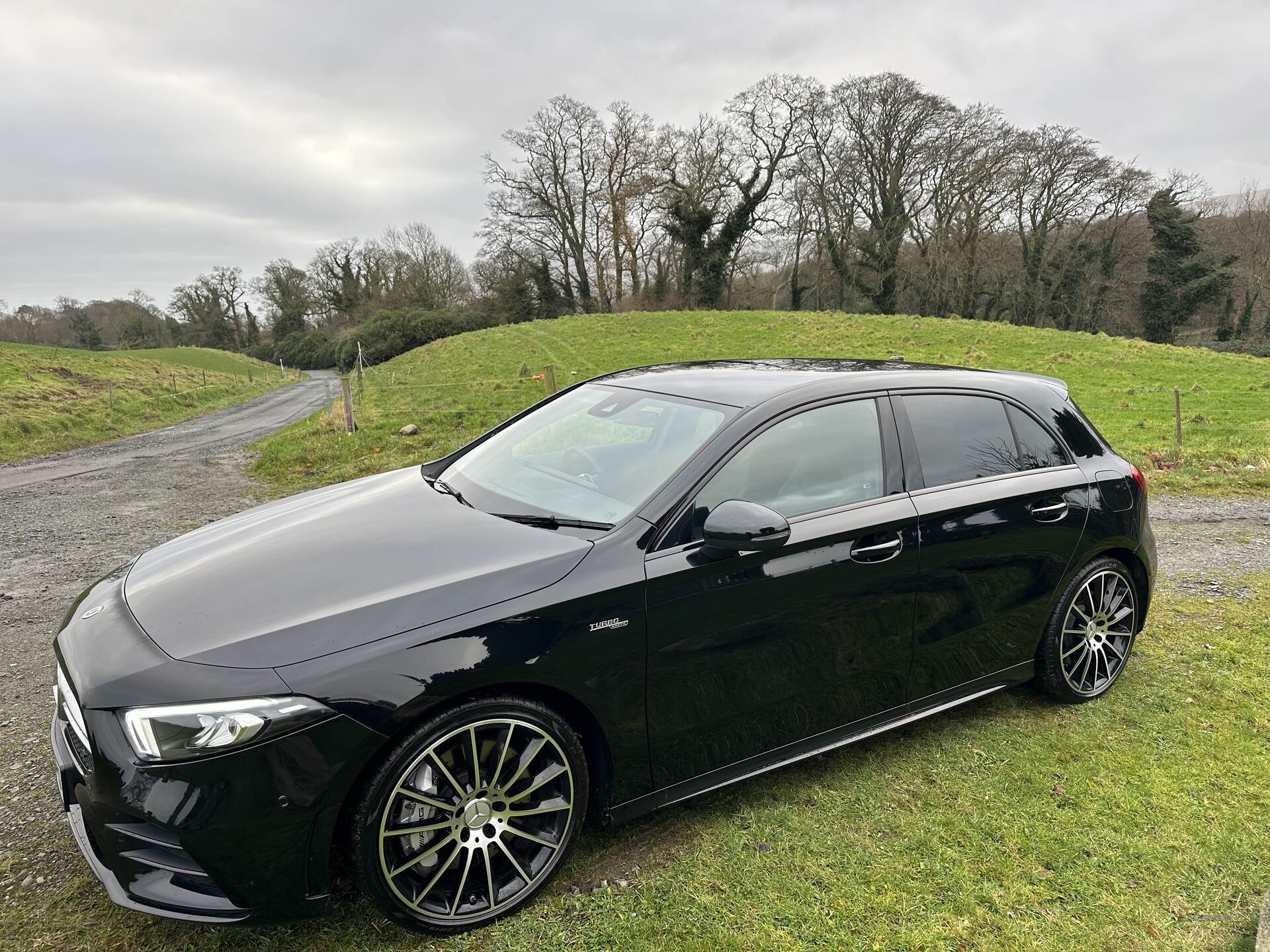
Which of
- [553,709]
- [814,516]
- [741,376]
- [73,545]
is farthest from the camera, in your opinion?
[73,545]

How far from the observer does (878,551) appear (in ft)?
9.27

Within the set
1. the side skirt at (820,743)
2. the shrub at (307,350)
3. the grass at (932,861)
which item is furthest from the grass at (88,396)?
the shrub at (307,350)

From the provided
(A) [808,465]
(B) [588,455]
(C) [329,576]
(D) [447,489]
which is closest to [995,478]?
(A) [808,465]

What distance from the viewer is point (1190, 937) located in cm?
222

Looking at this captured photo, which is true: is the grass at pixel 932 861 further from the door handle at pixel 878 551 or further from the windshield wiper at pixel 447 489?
the windshield wiper at pixel 447 489

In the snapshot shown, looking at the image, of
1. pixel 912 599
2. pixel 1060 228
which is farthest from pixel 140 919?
pixel 1060 228

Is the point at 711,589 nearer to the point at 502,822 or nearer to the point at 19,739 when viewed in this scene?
the point at 502,822

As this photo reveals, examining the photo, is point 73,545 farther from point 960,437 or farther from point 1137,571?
point 1137,571

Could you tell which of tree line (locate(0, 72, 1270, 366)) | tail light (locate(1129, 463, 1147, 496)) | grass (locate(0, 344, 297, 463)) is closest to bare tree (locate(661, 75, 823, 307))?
tree line (locate(0, 72, 1270, 366))

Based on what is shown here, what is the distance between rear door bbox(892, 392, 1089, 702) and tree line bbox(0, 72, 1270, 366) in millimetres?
39660

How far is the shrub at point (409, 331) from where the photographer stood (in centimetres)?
4266

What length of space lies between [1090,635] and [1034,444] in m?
0.99

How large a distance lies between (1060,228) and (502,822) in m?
46.7

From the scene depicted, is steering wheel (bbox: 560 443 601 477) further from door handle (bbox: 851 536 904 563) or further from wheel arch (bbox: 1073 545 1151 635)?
wheel arch (bbox: 1073 545 1151 635)
